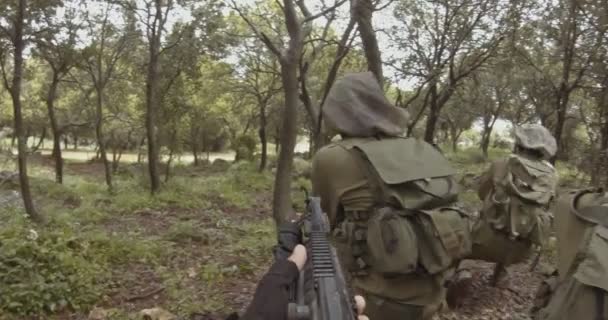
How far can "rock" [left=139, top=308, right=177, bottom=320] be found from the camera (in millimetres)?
4648

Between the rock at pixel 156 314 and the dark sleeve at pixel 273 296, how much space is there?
12.0ft

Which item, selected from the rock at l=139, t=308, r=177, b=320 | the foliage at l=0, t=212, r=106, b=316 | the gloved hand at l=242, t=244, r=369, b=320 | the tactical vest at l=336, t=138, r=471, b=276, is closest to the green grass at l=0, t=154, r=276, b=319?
the foliage at l=0, t=212, r=106, b=316

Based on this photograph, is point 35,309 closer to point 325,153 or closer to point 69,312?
point 69,312

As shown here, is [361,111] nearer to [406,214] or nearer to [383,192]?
[383,192]

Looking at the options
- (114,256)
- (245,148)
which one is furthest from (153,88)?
(245,148)

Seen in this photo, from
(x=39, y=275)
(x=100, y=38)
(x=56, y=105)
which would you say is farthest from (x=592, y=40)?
(x=56, y=105)

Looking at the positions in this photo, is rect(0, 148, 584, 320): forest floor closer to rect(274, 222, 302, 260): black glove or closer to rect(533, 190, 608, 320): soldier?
rect(274, 222, 302, 260): black glove

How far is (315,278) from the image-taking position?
4.41 feet

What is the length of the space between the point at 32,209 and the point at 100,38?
367 inches

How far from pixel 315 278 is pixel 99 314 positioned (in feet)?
13.6

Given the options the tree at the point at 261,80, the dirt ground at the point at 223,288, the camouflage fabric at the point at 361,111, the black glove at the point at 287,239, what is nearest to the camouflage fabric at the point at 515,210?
the dirt ground at the point at 223,288

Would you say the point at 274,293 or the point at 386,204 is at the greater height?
the point at 386,204

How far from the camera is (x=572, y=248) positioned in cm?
162

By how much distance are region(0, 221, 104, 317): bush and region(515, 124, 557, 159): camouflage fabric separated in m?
4.40
